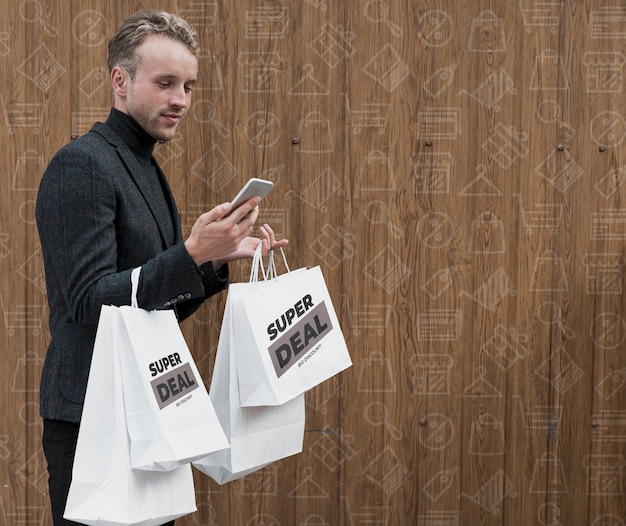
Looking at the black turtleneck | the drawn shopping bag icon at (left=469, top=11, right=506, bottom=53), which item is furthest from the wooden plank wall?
the black turtleneck

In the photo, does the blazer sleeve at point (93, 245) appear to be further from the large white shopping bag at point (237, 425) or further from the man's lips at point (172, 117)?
the large white shopping bag at point (237, 425)

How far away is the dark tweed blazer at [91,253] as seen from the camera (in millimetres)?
1526

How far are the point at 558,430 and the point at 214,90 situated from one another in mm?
1631

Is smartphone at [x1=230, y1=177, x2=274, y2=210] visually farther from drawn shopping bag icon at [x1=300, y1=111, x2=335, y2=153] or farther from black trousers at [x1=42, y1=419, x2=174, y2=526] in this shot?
drawn shopping bag icon at [x1=300, y1=111, x2=335, y2=153]

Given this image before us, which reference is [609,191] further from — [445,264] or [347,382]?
[347,382]

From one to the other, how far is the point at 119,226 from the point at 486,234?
1416 millimetres

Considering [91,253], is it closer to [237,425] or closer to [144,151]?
[144,151]

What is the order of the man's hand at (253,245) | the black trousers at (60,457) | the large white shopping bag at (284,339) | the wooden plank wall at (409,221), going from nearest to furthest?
the black trousers at (60,457) < the large white shopping bag at (284,339) < the man's hand at (253,245) < the wooden plank wall at (409,221)

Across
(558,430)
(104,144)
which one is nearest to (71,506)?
(104,144)

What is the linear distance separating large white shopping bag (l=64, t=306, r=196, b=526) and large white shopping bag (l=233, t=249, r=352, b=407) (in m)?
0.36

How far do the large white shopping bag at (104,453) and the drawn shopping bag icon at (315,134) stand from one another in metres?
1.26

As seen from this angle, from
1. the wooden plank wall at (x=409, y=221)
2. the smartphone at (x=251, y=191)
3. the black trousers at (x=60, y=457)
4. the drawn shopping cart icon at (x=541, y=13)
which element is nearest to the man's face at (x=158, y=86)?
the smartphone at (x=251, y=191)

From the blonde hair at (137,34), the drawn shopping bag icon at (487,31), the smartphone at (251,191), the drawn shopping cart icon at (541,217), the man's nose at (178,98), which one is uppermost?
the drawn shopping bag icon at (487,31)

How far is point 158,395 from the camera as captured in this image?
1543mm
